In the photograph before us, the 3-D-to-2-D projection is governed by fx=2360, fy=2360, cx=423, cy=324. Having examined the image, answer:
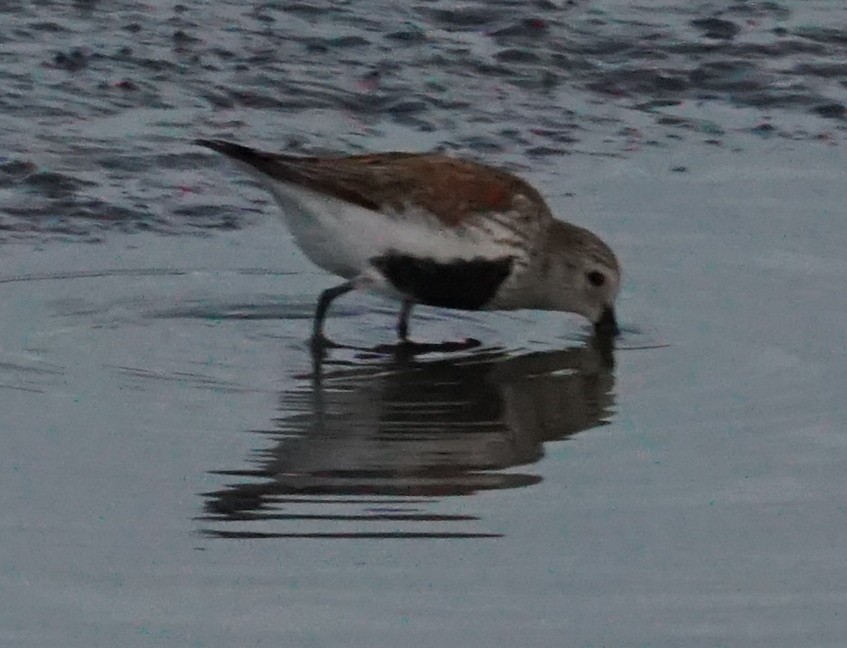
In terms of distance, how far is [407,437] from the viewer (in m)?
7.53

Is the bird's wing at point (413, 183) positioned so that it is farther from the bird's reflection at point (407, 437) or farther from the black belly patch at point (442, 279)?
→ the bird's reflection at point (407, 437)

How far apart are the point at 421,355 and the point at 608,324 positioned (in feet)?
2.61

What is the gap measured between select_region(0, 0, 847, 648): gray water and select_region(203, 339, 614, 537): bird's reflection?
0.02m

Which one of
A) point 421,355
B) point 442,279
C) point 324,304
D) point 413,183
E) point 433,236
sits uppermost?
point 413,183

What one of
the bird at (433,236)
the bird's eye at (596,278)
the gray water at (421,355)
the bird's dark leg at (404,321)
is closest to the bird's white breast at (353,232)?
the bird at (433,236)

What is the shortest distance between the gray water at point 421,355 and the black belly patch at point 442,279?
197mm

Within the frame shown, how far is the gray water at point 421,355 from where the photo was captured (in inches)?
241

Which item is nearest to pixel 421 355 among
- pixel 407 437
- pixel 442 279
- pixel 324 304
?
pixel 442 279

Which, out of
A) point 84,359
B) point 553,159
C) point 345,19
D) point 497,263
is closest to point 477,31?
point 345,19

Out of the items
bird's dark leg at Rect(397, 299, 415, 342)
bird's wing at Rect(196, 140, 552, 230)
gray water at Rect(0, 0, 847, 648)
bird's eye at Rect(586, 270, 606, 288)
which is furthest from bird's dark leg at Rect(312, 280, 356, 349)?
bird's eye at Rect(586, 270, 606, 288)

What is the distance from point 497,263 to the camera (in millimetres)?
9172

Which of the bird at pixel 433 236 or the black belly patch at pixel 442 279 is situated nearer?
the bird at pixel 433 236

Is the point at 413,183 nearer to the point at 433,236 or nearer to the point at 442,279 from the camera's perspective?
the point at 433,236

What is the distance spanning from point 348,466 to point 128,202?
132 inches
